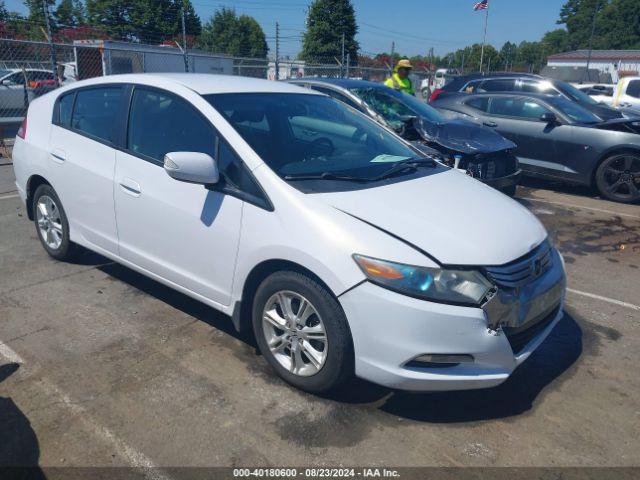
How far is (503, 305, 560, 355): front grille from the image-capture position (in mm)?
2768

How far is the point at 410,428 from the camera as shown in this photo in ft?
9.18

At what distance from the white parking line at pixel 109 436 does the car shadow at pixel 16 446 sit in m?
0.20

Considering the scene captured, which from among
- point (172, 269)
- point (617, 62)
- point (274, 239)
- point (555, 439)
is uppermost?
point (617, 62)

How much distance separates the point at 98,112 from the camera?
4160 millimetres

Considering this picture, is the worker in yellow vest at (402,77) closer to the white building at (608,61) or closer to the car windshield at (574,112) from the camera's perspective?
the car windshield at (574,112)

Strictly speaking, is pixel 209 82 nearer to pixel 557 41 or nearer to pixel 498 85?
pixel 498 85

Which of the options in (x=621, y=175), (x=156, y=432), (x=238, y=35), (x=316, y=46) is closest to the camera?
(x=156, y=432)

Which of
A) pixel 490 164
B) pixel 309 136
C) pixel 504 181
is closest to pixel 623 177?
pixel 504 181

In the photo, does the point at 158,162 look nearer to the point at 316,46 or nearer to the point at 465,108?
the point at 465,108

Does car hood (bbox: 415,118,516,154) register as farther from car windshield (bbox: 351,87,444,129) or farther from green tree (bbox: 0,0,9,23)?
green tree (bbox: 0,0,9,23)

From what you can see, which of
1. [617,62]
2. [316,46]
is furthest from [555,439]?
[617,62]

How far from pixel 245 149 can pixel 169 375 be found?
1417 millimetres

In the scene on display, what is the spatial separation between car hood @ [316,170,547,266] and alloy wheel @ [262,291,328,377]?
0.57 meters

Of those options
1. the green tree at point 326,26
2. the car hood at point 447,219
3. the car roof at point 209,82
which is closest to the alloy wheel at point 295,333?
the car hood at point 447,219
